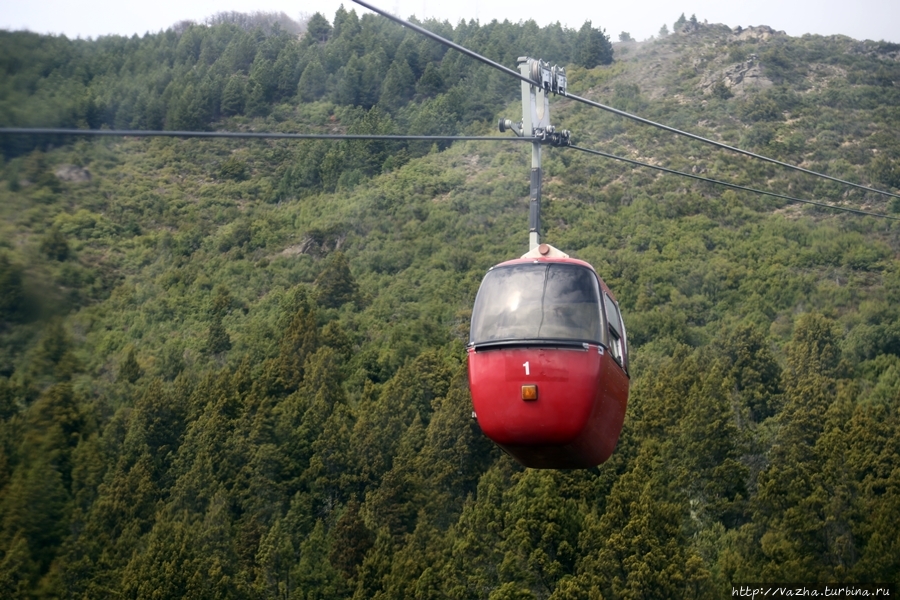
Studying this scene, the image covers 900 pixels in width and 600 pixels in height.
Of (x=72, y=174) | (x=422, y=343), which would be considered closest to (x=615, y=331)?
(x=422, y=343)

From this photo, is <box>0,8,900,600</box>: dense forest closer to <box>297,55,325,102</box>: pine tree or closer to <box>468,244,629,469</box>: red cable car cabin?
<box>468,244,629,469</box>: red cable car cabin

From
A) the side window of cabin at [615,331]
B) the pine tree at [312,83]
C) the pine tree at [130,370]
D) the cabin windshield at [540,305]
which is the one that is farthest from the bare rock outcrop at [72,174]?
the cabin windshield at [540,305]

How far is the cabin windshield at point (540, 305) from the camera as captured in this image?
30.3 ft

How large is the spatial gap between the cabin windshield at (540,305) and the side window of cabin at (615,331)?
0.35m

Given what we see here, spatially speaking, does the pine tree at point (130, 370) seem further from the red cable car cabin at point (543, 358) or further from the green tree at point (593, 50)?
the green tree at point (593, 50)

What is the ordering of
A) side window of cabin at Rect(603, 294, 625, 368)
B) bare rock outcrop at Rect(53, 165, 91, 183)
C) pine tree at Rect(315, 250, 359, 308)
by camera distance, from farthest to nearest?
bare rock outcrop at Rect(53, 165, 91, 183) → pine tree at Rect(315, 250, 359, 308) → side window of cabin at Rect(603, 294, 625, 368)

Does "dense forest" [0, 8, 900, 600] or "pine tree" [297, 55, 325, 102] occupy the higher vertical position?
"pine tree" [297, 55, 325, 102]

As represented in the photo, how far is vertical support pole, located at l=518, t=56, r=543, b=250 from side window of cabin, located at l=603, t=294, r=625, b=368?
0.99m

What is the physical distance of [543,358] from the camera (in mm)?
9156

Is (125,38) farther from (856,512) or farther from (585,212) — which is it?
(856,512)

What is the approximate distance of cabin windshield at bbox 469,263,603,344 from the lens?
924 centimetres

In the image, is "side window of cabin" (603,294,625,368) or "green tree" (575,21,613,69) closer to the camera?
"side window of cabin" (603,294,625,368)

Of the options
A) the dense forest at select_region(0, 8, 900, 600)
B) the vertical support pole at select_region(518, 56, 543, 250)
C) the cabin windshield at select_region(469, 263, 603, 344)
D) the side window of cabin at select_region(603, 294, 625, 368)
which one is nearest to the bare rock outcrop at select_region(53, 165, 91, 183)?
the dense forest at select_region(0, 8, 900, 600)

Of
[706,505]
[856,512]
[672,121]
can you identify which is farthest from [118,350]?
[672,121]
